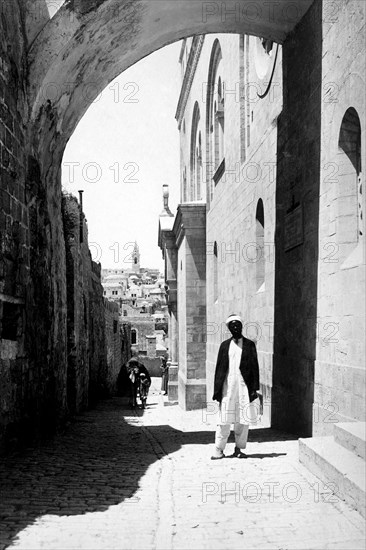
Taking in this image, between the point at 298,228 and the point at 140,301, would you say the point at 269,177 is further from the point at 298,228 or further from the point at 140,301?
the point at 140,301

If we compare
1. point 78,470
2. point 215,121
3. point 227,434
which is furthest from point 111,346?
point 78,470

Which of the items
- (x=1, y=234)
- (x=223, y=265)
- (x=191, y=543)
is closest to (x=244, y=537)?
(x=191, y=543)

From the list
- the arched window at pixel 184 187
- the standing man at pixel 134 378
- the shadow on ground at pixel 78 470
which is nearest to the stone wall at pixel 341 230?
the shadow on ground at pixel 78 470

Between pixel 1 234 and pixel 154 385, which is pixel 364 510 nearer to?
pixel 1 234

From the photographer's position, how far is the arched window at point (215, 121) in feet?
53.2

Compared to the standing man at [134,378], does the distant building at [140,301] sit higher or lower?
higher

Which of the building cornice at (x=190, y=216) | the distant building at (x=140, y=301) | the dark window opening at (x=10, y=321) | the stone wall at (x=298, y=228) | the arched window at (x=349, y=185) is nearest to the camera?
the arched window at (x=349, y=185)

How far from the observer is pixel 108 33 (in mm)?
8508

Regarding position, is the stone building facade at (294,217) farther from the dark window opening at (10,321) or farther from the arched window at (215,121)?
the dark window opening at (10,321)

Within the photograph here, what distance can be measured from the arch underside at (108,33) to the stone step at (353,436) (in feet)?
17.0

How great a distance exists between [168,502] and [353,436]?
160 cm

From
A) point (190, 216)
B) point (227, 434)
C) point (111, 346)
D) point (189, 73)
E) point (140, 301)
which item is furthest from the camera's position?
point (140, 301)

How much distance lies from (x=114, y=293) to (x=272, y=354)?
370 feet

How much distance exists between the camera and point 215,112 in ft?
55.7
